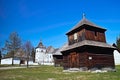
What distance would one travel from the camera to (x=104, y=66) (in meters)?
26.0

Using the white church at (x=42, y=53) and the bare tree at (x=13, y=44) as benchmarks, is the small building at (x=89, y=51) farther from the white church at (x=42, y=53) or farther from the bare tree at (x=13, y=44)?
the white church at (x=42, y=53)

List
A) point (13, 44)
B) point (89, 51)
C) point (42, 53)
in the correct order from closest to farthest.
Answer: point (89, 51), point (13, 44), point (42, 53)

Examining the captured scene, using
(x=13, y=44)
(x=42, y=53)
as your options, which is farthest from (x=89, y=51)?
(x=42, y=53)

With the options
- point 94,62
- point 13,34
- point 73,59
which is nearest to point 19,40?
point 13,34

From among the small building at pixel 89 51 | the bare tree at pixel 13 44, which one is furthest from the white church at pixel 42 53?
the small building at pixel 89 51

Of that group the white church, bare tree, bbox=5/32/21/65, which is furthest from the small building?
the white church

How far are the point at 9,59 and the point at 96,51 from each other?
5831 cm

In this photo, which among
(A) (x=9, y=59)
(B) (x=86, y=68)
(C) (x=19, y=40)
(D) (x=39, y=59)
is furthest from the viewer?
(D) (x=39, y=59)

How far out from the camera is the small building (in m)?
24.5

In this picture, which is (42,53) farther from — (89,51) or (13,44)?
(89,51)

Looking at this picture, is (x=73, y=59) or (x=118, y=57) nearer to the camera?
(x=73, y=59)

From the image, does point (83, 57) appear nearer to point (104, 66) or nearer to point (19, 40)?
point (104, 66)

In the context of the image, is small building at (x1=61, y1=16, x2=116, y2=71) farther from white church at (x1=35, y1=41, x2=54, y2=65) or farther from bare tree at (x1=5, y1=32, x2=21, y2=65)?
white church at (x1=35, y1=41, x2=54, y2=65)

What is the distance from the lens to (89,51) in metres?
24.9
